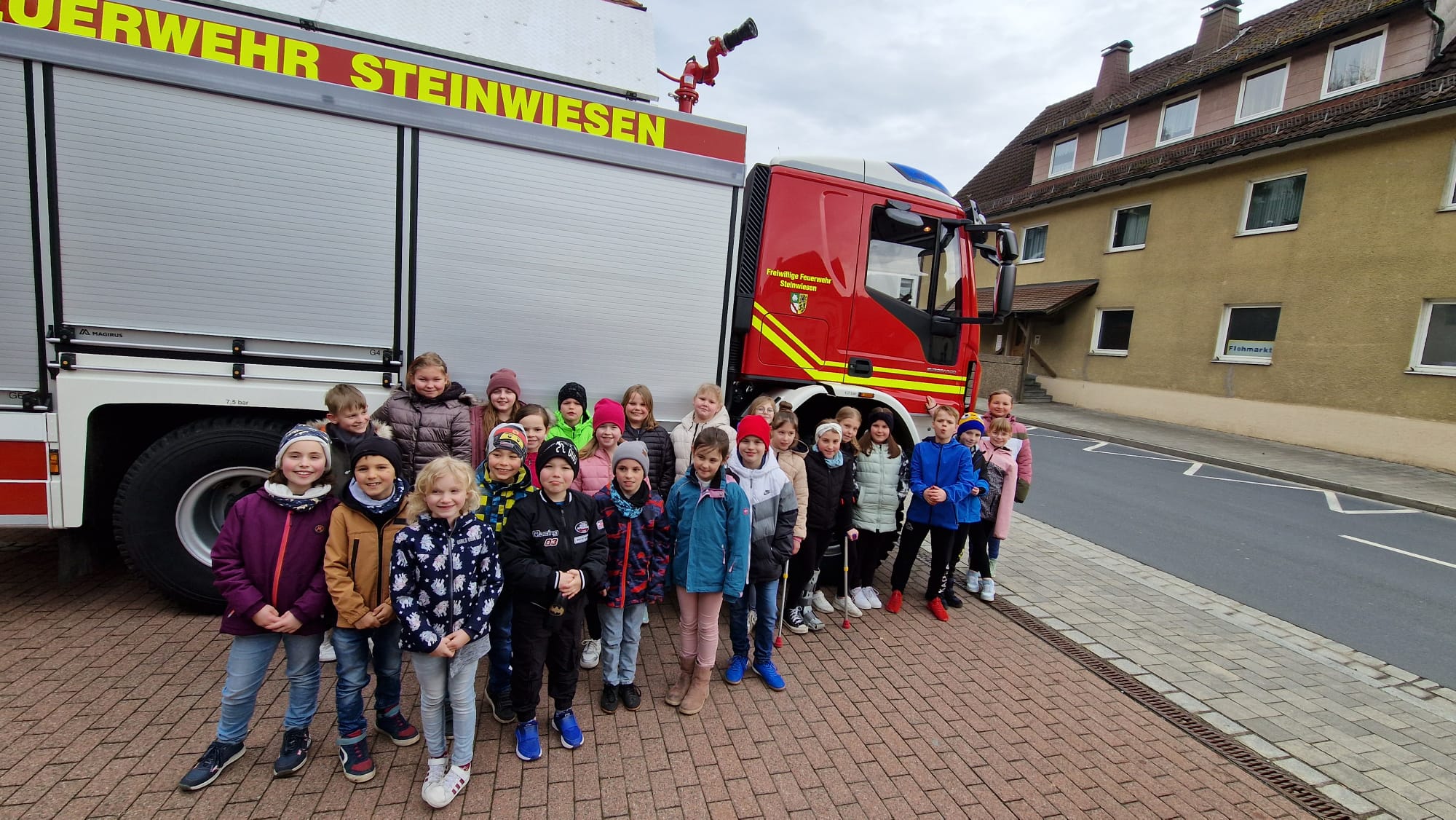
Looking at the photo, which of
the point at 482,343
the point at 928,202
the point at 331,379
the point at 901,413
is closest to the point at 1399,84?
the point at 928,202

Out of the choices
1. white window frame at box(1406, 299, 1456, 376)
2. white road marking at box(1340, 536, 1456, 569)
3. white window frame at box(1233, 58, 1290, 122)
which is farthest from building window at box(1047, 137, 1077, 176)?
white road marking at box(1340, 536, 1456, 569)

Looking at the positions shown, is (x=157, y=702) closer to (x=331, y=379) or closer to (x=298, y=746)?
(x=298, y=746)

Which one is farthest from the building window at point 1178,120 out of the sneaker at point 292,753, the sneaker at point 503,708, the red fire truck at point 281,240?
the sneaker at point 292,753

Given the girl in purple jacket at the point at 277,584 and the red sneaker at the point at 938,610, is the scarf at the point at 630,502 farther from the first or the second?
the red sneaker at the point at 938,610

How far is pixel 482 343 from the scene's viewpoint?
3586 millimetres

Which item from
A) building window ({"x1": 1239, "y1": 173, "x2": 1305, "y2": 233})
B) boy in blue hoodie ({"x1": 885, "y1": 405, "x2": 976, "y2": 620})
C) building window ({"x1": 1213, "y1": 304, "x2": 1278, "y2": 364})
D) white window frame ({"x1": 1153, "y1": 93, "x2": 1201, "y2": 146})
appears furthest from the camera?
white window frame ({"x1": 1153, "y1": 93, "x2": 1201, "y2": 146})

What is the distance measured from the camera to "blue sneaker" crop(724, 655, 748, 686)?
325 cm

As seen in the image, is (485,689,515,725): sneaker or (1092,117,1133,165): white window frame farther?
(1092,117,1133,165): white window frame

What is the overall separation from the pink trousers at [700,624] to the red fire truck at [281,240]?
1379 mm

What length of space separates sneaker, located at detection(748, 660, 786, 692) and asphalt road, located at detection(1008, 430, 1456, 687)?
422 cm

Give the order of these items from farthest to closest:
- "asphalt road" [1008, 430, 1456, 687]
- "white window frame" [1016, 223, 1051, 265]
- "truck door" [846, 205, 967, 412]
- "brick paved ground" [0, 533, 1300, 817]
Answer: "white window frame" [1016, 223, 1051, 265] → "asphalt road" [1008, 430, 1456, 687] → "truck door" [846, 205, 967, 412] → "brick paved ground" [0, 533, 1300, 817]

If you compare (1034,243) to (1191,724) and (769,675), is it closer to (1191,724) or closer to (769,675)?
(1191,724)

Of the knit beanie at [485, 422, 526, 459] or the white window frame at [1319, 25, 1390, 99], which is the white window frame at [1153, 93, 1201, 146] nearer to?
the white window frame at [1319, 25, 1390, 99]

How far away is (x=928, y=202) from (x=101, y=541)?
223 inches
